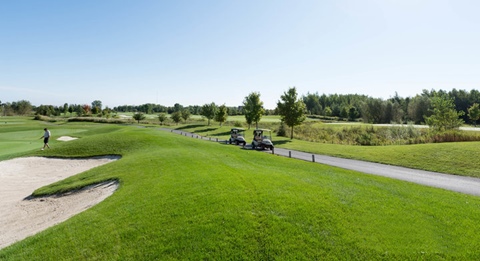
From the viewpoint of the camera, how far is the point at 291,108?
43.4m

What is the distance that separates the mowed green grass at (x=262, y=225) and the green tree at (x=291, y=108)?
32.7 metres

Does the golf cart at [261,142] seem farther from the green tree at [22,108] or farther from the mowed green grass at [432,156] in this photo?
the green tree at [22,108]

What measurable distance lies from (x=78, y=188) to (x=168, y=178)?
6.20 meters

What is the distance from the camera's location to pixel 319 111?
449ft

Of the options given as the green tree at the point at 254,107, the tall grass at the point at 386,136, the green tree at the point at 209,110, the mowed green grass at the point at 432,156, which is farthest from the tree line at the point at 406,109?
the mowed green grass at the point at 432,156

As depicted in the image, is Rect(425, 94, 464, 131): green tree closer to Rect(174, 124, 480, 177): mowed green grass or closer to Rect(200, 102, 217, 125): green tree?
Rect(174, 124, 480, 177): mowed green grass

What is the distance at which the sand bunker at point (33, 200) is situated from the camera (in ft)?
33.7

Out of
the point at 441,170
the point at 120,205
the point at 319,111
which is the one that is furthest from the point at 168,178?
the point at 319,111

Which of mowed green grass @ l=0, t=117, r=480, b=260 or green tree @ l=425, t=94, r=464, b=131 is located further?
green tree @ l=425, t=94, r=464, b=131

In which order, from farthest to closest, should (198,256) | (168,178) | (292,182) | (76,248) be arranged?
(168,178) < (292,182) < (76,248) < (198,256)

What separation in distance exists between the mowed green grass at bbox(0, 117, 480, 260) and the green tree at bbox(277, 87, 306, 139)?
3268 centimetres

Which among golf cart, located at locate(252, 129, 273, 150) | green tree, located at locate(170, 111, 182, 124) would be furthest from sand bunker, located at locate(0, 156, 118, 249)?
green tree, located at locate(170, 111, 182, 124)

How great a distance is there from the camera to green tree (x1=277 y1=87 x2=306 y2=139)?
142ft

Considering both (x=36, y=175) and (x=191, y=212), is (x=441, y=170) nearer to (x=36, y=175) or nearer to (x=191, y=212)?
(x=191, y=212)
